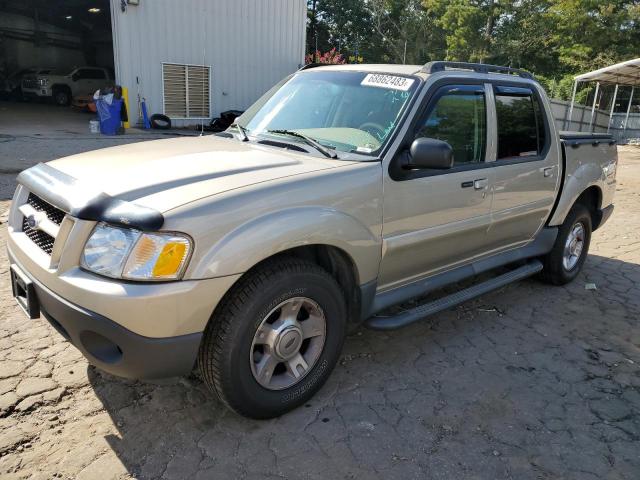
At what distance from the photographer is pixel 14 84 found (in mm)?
25797

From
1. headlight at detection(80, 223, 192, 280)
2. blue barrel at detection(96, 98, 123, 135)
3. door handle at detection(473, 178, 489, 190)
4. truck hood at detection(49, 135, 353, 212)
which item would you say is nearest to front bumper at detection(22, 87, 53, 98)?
blue barrel at detection(96, 98, 123, 135)

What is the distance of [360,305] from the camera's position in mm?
3080

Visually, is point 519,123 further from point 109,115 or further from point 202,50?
point 202,50

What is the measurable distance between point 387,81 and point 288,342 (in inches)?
72.0

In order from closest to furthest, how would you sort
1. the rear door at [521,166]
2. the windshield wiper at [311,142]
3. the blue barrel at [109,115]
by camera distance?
the windshield wiper at [311,142], the rear door at [521,166], the blue barrel at [109,115]

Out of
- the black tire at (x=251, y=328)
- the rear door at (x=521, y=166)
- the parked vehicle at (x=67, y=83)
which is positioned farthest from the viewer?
the parked vehicle at (x=67, y=83)

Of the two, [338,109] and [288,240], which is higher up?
[338,109]

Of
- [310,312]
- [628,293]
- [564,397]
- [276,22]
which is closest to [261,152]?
[310,312]

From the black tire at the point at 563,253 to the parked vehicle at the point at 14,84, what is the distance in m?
26.2

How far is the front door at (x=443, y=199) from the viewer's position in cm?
312

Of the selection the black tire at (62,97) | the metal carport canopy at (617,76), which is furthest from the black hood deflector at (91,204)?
the black tire at (62,97)

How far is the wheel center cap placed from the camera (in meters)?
2.70

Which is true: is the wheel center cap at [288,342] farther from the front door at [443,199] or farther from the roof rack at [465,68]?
the roof rack at [465,68]

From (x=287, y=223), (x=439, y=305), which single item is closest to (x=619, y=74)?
(x=439, y=305)
